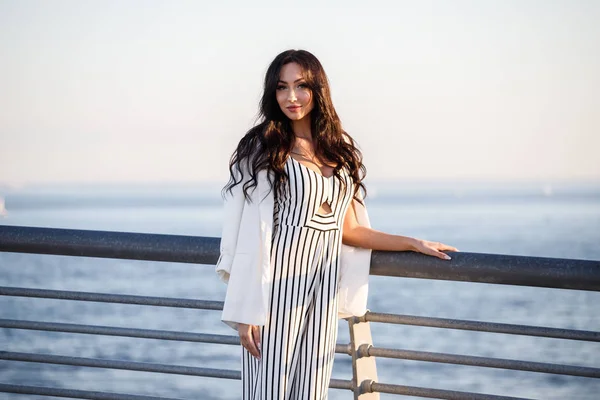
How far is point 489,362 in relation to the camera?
2.91 metres

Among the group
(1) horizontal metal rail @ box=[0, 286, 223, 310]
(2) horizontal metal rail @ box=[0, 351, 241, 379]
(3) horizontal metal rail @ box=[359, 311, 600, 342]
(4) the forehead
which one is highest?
(4) the forehead

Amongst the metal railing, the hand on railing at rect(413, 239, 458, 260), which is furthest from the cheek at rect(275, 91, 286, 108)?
the hand on railing at rect(413, 239, 458, 260)

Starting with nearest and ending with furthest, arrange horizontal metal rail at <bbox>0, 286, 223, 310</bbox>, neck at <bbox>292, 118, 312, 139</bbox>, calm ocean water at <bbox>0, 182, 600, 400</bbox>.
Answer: horizontal metal rail at <bbox>0, 286, 223, 310</bbox>, neck at <bbox>292, 118, 312, 139</bbox>, calm ocean water at <bbox>0, 182, 600, 400</bbox>

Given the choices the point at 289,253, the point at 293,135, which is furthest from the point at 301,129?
the point at 289,253

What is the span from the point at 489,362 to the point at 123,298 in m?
1.30

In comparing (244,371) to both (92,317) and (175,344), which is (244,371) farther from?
(92,317)

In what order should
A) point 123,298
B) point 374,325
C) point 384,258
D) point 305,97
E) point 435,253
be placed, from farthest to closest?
point 374,325 < point 305,97 < point 123,298 < point 384,258 < point 435,253

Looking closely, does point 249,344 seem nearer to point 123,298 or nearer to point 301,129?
point 123,298

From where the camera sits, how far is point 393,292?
21.8 metres

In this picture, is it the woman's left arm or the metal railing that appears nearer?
the metal railing

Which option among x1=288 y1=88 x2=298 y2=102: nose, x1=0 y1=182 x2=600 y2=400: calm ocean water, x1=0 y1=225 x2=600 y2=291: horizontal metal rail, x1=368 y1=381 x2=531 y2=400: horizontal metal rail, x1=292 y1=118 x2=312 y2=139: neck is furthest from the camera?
x1=0 y1=182 x2=600 y2=400: calm ocean water

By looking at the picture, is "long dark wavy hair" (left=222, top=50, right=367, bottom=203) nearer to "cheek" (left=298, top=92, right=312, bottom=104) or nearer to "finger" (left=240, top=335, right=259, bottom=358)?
"cheek" (left=298, top=92, right=312, bottom=104)

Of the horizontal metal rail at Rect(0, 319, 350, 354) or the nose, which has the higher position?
the nose

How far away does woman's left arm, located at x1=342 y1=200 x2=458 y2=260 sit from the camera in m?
2.95
